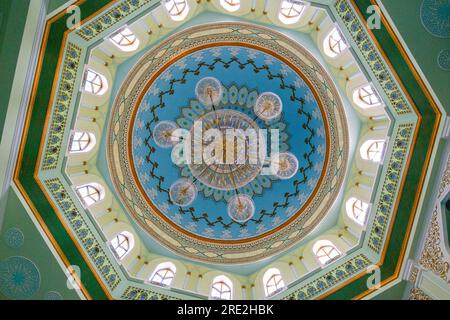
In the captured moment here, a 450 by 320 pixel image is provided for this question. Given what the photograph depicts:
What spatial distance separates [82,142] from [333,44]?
737 cm

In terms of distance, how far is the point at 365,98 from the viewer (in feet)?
30.0

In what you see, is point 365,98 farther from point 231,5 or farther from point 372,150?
point 231,5

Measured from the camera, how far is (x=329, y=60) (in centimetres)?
Answer: 926

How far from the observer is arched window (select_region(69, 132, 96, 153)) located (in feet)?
30.0

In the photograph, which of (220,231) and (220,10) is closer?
(220,10)

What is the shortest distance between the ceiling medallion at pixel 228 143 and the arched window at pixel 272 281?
1.90ft

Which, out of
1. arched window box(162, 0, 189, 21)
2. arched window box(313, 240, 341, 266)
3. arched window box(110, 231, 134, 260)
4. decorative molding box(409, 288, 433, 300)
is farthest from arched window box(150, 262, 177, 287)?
arched window box(162, 0, 189, 21)

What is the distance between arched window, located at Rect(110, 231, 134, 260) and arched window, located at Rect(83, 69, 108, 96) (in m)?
4.16

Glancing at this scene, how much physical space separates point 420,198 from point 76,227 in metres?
8.03

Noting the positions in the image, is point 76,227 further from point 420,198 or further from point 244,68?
point 420,198

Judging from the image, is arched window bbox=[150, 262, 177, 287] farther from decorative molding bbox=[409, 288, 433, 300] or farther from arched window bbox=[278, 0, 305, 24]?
arched window bbox=[278, 0, 305, 24]

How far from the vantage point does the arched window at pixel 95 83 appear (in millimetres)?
9004

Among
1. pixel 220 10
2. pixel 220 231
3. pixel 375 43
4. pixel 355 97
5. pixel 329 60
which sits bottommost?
pixel 220 231

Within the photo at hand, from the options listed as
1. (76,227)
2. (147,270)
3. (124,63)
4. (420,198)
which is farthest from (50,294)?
(420,198)
